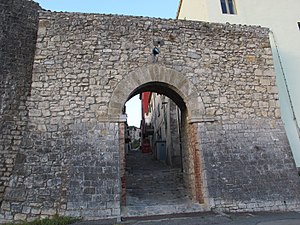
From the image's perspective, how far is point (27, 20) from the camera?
27.7 ft

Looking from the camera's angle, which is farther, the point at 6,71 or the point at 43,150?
the point at 6,71

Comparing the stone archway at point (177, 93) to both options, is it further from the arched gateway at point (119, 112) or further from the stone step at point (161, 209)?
the stone step at point (161, 209)

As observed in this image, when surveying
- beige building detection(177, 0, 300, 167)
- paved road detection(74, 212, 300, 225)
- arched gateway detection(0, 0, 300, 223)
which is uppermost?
beige building detection(177, 0, 300, 167)

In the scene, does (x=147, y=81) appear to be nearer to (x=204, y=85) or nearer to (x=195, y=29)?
(x=204, y=85)

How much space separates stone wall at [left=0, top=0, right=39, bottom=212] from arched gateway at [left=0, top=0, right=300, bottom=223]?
39 mm

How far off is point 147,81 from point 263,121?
3.64 m

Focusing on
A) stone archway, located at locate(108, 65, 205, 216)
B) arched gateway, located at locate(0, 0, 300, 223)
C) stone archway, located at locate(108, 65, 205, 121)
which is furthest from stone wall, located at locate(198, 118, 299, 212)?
stone archway, located at locate(108, 65, 205, 121)

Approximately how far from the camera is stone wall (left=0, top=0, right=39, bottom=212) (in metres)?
6.68

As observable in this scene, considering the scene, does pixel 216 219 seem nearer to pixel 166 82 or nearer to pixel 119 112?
pixel 119 112

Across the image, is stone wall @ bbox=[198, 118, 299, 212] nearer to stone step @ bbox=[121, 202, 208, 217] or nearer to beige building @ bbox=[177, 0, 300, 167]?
stone step @ bbox=[121, 202, 208, 217]

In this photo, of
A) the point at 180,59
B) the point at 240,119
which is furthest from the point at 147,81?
the point at 240,119

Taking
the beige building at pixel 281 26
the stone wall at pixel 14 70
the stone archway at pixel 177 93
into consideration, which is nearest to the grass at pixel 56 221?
the stone wall at pixel 14 70

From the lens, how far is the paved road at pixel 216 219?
4.65 m

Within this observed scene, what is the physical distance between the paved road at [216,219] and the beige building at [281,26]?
5.17 meters
